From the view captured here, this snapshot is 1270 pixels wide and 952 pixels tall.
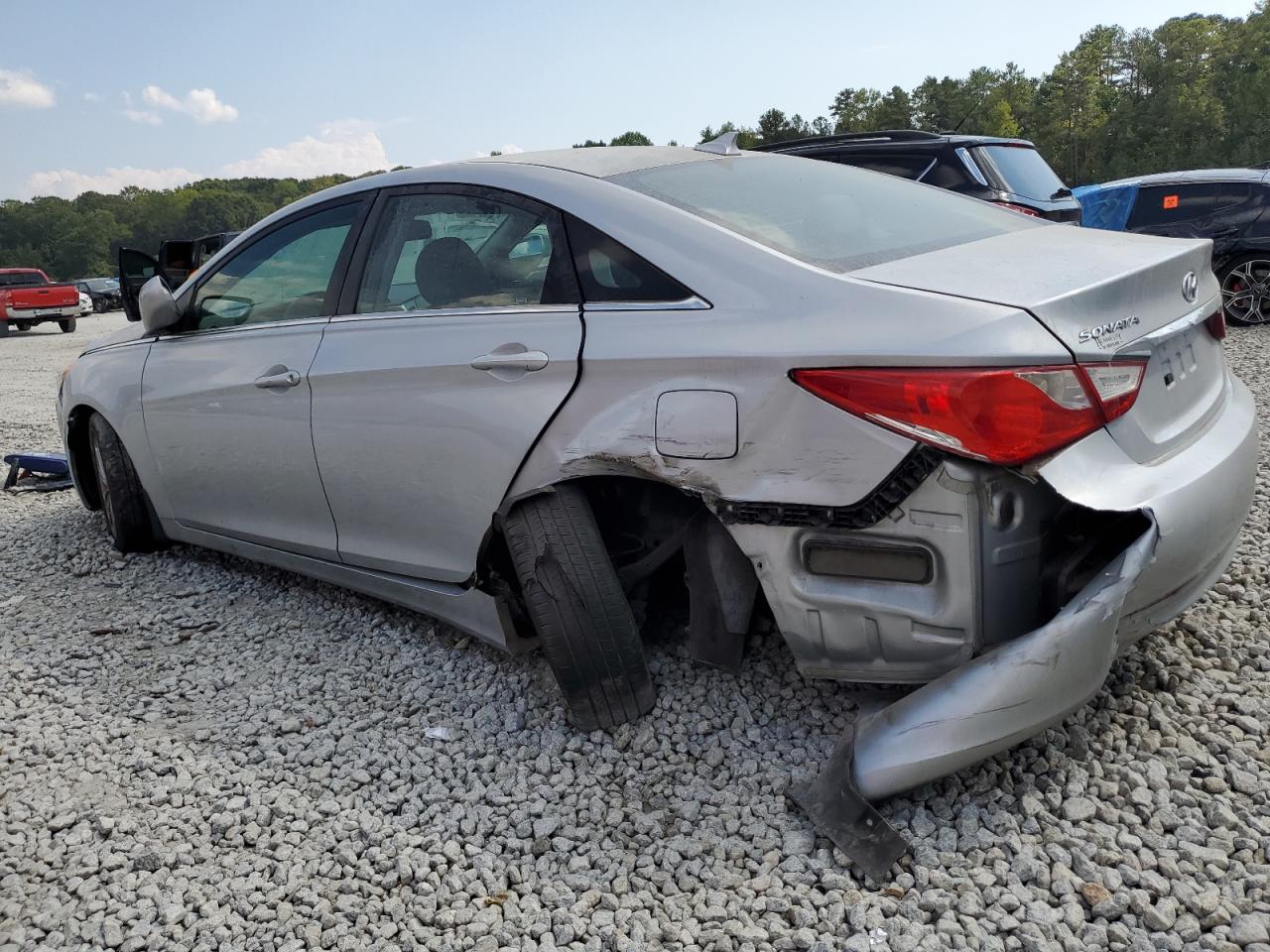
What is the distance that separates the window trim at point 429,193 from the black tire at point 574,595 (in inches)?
21.5

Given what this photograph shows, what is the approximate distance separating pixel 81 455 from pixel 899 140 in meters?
6.58

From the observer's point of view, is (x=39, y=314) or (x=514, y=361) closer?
(x=514, y=361)

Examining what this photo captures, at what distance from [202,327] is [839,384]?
283 cm

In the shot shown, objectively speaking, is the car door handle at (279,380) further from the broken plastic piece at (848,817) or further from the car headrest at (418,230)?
the broken plastic piece at (848,817)

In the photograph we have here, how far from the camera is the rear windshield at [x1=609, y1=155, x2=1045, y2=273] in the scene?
8.07 feet

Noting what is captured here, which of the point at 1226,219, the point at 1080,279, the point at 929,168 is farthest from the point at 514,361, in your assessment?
the point at 1226,219

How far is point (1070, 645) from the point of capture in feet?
6.63

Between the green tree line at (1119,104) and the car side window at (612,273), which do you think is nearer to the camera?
the car side window at (612,273)

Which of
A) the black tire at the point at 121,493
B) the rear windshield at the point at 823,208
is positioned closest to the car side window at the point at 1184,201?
the rear windshield at the point at 823,208

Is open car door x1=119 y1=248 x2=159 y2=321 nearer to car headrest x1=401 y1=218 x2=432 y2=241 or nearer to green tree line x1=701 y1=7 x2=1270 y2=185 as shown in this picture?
car headrest x1=401 y1=218 x2=432 y2=241

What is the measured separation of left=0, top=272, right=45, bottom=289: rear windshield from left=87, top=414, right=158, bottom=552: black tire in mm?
23513

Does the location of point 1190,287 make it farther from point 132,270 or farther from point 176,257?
point 132,270

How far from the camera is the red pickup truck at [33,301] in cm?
2341

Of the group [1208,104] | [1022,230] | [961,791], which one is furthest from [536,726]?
[1208,104]
